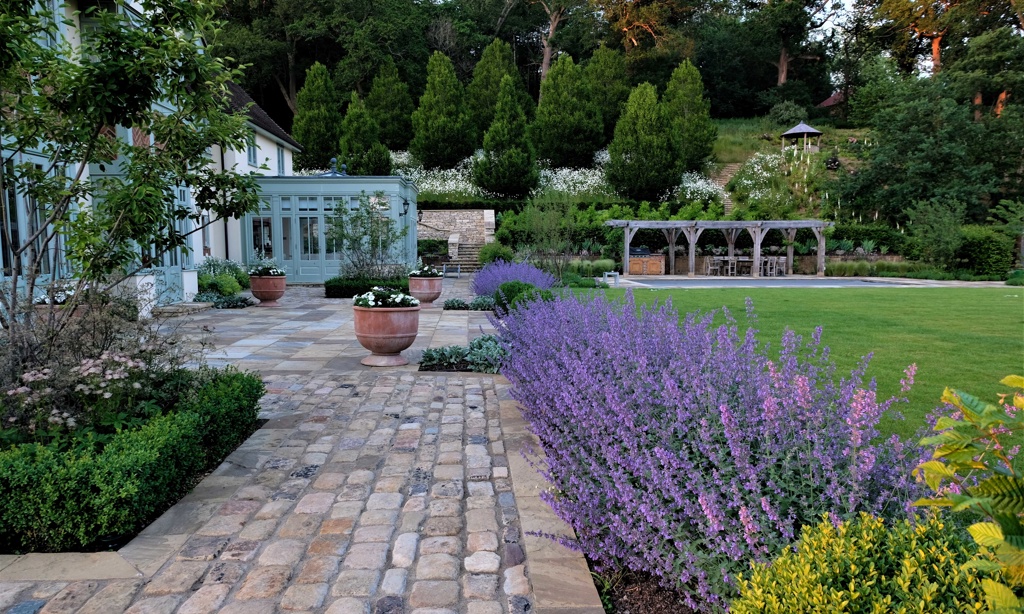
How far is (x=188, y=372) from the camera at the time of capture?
4219mm

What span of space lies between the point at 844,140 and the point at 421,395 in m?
35.6

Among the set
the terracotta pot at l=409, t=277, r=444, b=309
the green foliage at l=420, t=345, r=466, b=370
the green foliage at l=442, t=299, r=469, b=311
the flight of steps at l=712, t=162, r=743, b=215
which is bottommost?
the green foliage at l=420, t=345, r=466, b=370

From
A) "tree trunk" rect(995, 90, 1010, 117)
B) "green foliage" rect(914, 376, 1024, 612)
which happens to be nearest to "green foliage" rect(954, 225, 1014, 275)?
"tree trunk" rect(995, 90, 1010, 117)

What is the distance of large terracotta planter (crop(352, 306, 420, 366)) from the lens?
6.61 metres

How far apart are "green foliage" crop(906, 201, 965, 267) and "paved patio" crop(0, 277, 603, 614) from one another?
2256 centimetres

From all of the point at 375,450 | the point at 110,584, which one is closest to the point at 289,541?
the point at 110,584

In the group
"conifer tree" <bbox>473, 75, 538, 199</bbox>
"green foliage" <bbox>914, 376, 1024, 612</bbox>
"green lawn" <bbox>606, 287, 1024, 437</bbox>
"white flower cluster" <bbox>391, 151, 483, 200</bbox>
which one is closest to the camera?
"green foliage" <bbox>914, 376, 1024, 612</bbox>

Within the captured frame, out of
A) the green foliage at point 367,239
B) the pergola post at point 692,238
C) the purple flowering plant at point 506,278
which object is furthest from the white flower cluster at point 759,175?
the green foliage at point 367,239

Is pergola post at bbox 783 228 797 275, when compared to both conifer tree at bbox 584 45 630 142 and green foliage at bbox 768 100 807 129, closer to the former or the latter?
conifer tree at bbox 584 45 630 142

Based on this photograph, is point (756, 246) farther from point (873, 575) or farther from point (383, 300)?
point (873, 575)

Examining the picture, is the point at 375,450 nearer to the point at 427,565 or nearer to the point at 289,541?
the point at 289,541

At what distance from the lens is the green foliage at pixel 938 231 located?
2134 centimetres

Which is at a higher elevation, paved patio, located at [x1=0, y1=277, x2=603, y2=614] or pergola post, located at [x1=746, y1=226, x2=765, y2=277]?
pergola post, located at [x1=746, y1=226, x2=765, y2=277]

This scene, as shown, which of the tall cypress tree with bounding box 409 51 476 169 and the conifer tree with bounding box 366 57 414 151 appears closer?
the tall cypress tree with bounding box 409 51 476 169
